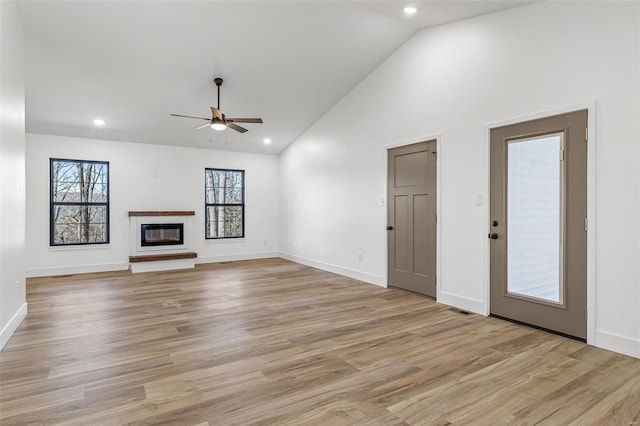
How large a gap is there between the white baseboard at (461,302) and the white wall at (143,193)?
17.0ft

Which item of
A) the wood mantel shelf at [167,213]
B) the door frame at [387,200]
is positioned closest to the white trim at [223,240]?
the wood mantel shelf at [167,213]

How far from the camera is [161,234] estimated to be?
7527mm

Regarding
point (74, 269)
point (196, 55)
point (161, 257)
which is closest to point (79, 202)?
point (74, 269)

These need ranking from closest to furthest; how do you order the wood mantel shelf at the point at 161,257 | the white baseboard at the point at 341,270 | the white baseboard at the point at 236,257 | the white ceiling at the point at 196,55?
the white ceiling at the point at 196,55 < the white baseboard at the point at 341,270 < the wood mantel shelf at the point at 161,257 < the white baseboard at the point at 236,257

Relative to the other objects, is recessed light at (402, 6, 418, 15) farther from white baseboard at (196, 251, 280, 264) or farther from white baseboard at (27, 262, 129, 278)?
white baseboard at (27, 262, 129, 278)

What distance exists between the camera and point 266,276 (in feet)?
21.1

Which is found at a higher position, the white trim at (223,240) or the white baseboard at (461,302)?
the white trim at (223,240)

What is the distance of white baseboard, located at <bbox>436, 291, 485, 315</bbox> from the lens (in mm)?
4113

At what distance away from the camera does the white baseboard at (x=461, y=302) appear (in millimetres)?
4113

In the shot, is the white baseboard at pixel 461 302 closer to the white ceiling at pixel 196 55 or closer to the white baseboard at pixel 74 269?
the white ceiling at pixel 196 55

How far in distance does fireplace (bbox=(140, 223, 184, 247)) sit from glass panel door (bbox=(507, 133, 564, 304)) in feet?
20.9

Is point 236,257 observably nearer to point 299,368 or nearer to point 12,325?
point 12,325

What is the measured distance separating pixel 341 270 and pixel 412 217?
1.97m

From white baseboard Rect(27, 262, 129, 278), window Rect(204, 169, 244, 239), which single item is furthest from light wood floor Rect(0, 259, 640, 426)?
window Rect(204, 169, 244, 239)
